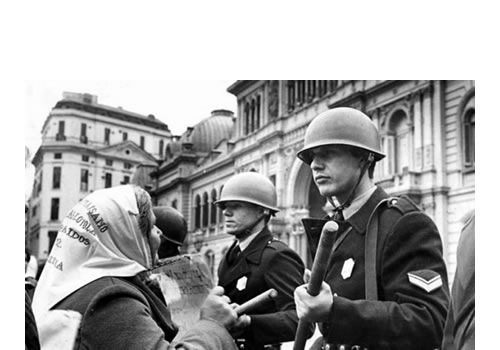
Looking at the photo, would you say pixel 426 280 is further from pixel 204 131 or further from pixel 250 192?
pixel 204 131

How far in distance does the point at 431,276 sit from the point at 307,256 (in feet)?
48.7

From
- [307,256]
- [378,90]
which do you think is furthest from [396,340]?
[307,256]

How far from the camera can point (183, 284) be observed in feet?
8.74

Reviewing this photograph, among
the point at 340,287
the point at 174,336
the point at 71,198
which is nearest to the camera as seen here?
the point at 174,336

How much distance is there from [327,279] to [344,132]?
2.12ft

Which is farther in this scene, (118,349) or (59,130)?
(59,130)

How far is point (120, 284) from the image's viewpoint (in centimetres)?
191

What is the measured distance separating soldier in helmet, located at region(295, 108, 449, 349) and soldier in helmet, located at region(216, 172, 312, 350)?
0.84m

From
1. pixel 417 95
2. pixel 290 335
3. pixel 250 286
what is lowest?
pixel 290 335

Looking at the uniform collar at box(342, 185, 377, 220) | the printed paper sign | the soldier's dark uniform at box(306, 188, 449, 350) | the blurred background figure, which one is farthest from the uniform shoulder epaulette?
the printed paper sign

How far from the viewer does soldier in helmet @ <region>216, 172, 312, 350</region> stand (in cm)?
348
